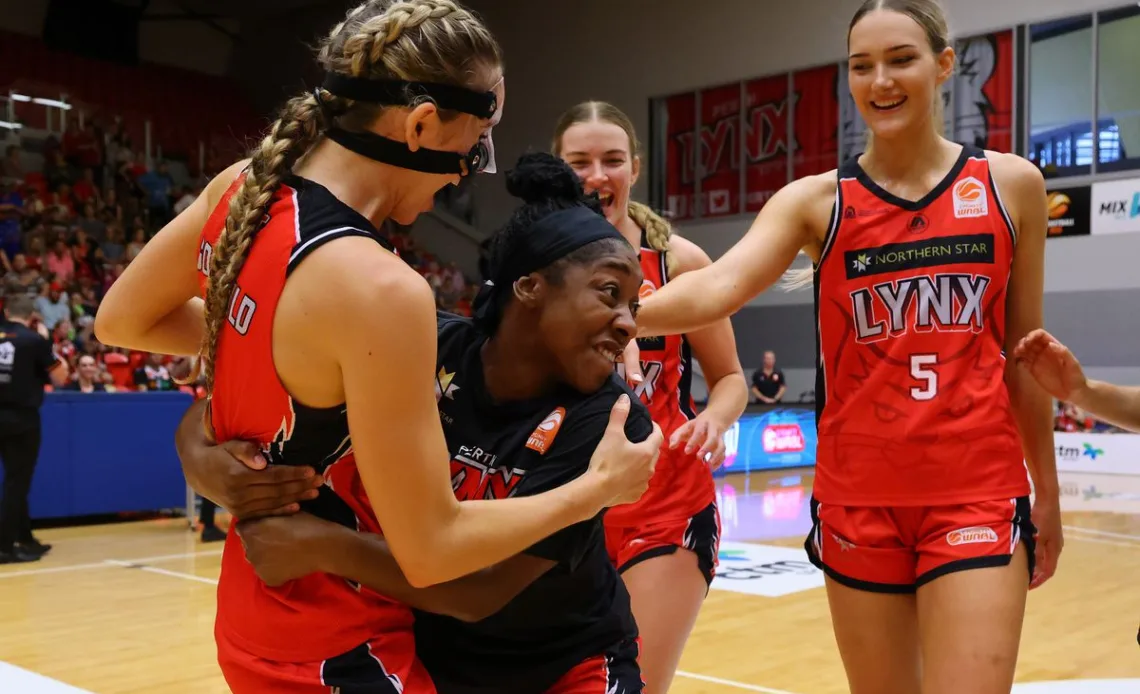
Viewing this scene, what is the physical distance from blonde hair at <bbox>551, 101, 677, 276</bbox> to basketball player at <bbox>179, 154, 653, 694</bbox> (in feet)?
4.27

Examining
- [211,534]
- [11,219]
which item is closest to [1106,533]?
[211,534]

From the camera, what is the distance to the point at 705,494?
3291 millimetres

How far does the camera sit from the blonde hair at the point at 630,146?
345 centimetres

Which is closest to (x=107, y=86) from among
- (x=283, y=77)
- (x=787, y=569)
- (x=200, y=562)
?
(x=283, y=77)

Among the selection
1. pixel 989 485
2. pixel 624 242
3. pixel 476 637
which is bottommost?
pixel 476 637

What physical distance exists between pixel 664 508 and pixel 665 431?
11.9 inches

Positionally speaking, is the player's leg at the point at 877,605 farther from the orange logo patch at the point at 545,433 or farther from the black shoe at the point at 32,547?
the black shoe at the point at 32,547

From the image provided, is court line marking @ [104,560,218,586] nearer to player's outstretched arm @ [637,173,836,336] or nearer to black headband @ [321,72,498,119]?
player's outstretched arm @ [637,173,836,336]

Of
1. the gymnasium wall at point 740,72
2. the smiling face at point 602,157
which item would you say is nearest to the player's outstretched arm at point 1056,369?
the smiling face at point 602,157

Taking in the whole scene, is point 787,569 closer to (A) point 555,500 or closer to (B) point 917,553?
(B) point 917,553

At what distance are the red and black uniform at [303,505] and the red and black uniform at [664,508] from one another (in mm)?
1372

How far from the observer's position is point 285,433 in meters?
1.71

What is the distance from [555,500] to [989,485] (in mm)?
1270

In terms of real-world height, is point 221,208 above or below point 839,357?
above
